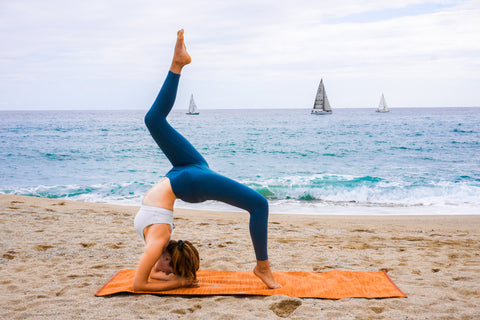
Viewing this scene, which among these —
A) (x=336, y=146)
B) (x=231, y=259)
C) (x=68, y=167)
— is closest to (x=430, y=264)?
(x=231, y=259)

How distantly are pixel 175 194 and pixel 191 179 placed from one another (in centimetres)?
21

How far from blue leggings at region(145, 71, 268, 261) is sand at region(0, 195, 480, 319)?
665 millimetres

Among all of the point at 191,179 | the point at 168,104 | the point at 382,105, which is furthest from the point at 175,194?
the point at 382,105

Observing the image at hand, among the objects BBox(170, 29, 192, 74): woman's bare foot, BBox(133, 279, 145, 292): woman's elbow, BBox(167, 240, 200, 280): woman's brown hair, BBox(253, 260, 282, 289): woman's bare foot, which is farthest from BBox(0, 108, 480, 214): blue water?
BBox(170, 29, 192, 74): woman's bare foot

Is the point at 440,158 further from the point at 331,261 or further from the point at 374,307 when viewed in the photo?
the point at 374,307

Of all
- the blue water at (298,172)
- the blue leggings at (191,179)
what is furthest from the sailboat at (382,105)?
the blue leggings at (191,179)

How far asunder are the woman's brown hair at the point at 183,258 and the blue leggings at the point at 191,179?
1.27 feet

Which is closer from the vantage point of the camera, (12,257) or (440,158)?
(12,257)

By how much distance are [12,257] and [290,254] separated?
300 centimetres

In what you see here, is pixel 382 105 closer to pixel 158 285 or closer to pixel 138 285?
pixel 158 285

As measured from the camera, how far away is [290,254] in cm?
438

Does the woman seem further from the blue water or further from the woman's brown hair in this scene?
the blue water

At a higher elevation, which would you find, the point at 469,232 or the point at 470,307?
the point at 470,307

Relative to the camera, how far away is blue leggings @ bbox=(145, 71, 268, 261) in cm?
288
